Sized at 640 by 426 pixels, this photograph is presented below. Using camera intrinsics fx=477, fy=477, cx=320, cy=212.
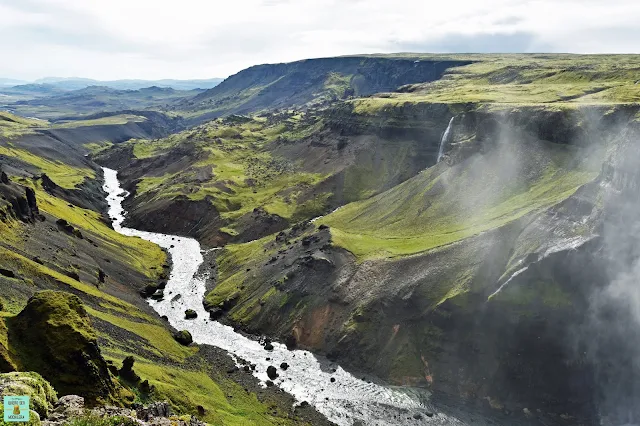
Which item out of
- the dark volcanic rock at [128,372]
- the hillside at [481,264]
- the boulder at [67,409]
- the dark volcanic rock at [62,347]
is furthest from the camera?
the hillside at [481,264]

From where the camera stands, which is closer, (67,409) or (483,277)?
(67,409)

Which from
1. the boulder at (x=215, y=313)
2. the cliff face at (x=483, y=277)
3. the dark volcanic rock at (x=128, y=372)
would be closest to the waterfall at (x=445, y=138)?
the cliff face at (x=483, y=277)

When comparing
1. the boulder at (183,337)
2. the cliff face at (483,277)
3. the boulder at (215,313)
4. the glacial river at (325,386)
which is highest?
the cliff face at (483,277)

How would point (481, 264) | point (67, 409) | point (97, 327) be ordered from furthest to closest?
point (481, 264) < point (97, 327) < point (67, 409)

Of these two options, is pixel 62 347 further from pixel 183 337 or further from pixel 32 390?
pixel 183 337

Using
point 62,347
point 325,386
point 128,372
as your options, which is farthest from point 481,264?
point 62,347

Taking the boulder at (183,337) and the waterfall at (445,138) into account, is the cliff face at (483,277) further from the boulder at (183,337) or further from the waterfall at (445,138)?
the waterfall at (445,138)

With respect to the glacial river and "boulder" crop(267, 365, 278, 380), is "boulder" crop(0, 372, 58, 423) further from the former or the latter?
"boulder" crop(267, 365, 278, 380)
